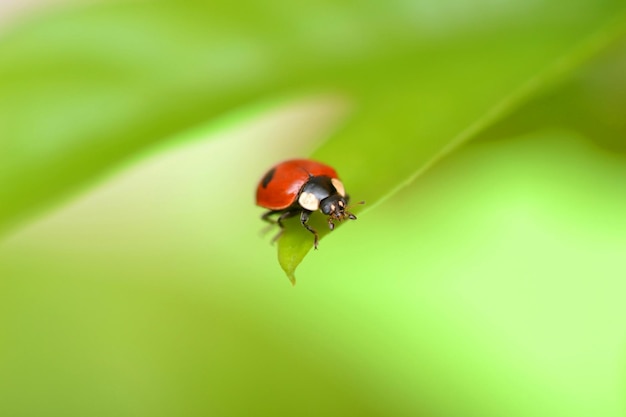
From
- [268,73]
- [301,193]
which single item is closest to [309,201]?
[301,193]

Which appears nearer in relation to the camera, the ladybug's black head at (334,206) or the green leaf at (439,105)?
the green leaf at (439,105)

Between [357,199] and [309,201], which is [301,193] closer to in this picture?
[309,201]

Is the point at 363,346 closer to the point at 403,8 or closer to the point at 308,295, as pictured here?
the point at 308,295

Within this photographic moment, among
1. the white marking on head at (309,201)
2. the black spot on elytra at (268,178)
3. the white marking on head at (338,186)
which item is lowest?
the white marking on head at (338,186)

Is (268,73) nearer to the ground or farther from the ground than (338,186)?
farther from the ground

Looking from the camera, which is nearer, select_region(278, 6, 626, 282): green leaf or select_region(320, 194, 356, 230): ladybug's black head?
select_region(278, 6, 626, 282): green leaf

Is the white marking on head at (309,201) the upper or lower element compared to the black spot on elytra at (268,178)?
lower
